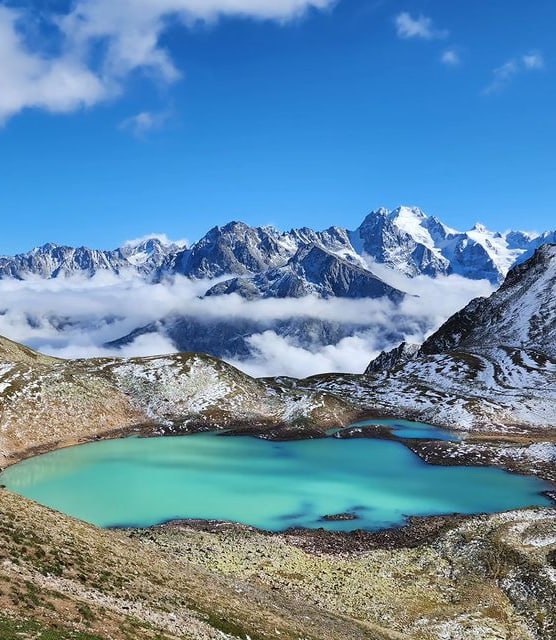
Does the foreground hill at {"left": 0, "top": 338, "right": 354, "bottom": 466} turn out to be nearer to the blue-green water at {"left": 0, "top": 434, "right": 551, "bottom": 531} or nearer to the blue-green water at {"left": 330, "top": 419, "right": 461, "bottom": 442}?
the blue-green water at {"left": 330, "top": 419, "right": 461, "bottom": 442}

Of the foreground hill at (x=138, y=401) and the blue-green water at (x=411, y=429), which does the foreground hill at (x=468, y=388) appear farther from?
the foreground hill at (x=138, y=401)

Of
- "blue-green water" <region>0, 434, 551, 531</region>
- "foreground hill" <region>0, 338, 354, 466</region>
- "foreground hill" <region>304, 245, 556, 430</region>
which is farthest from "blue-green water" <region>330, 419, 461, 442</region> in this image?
"blue-green water" <region>0, 434, 551, 531</region>

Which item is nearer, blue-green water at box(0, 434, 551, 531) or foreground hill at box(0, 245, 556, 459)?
blue-green water at box(0, 434, 551, 531)

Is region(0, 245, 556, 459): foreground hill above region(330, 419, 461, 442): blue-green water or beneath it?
above

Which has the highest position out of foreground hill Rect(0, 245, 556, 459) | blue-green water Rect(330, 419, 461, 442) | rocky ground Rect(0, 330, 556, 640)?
foreground hill Rect(0, 245, 556, 459)

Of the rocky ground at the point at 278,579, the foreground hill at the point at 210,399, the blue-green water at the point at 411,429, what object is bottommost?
the rocky ground at the point at 278,579

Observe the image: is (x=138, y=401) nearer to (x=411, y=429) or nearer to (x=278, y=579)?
(x=411, y=429)

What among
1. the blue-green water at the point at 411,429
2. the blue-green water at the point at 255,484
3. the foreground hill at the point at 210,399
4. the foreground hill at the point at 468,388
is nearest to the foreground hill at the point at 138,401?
the foreground hill at the point at 210,399

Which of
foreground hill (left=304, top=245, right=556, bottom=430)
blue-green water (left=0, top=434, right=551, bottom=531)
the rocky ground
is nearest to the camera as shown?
the rocky ground

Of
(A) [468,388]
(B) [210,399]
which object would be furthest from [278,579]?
(A) [468,388]

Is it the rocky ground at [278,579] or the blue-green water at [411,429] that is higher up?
the blue-green water at [411,429]

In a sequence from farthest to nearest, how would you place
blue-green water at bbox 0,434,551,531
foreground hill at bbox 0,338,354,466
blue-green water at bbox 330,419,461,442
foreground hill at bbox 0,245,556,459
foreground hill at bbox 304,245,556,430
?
foreground hill at bbox 304,245,556,430, blue-green water at bbox 330,419,461,442, foreground hill at bbox 0,245,556,459, foreground hill at bbox 0,338,354,466, blue-green water at bbox 0,434,551,531
